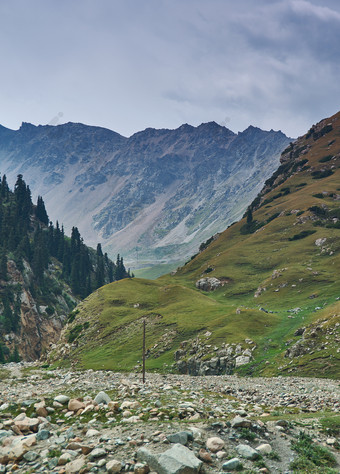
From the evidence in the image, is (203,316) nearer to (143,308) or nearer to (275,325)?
(275,325)

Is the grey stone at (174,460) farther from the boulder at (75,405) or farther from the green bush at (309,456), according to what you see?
the boulder at (75,405)

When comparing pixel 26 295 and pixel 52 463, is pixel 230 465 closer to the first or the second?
pixel 52 463

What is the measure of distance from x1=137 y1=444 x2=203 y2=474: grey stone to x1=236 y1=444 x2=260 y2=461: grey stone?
206cm

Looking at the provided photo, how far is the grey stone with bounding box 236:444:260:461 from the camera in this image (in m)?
12.9

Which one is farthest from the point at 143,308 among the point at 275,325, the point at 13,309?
the point at 13,309

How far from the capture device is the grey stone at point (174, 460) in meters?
11.5

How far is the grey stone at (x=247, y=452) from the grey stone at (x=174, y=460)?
2.06 metres

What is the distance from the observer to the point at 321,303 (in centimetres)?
6844

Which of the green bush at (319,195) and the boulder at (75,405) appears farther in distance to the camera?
the green bush at (319,195)

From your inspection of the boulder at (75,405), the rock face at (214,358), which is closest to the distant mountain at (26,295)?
the rock face at (214,358)

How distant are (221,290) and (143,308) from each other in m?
27.9

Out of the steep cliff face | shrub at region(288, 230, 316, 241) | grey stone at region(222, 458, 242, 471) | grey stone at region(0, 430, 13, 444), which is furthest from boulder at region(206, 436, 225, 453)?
the steep cliff face

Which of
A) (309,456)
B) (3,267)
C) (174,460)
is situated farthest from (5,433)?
(3,267)

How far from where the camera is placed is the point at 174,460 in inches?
463
